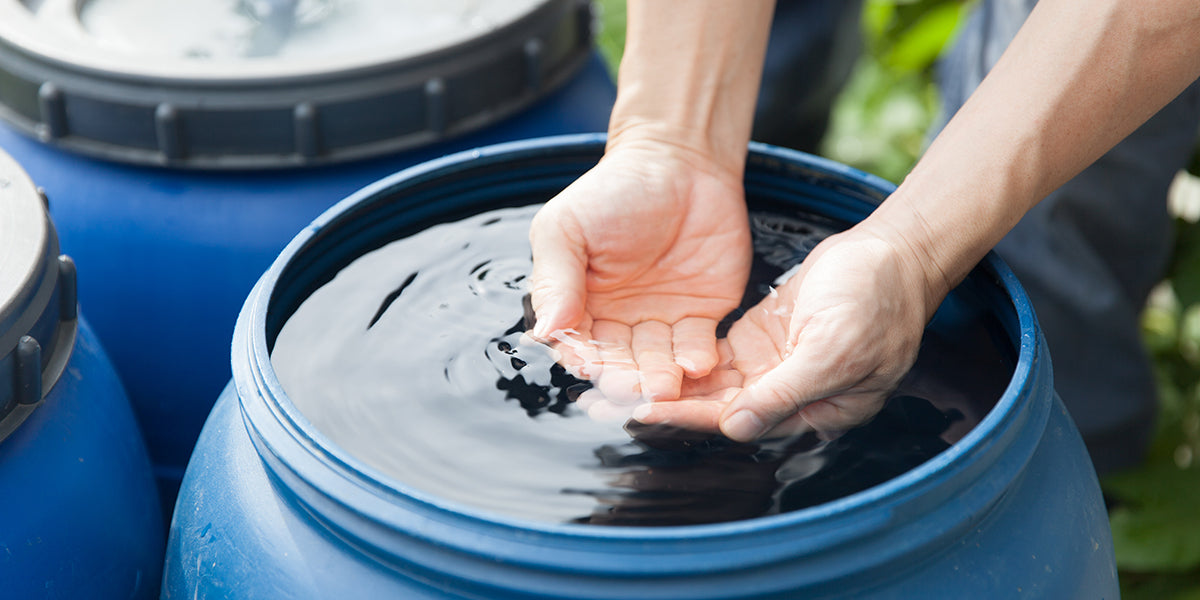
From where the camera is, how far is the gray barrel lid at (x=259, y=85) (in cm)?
141

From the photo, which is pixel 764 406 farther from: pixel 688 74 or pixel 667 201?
pixel 688 74

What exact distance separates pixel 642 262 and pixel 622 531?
710 mm

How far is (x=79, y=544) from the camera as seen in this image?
3.57 ft

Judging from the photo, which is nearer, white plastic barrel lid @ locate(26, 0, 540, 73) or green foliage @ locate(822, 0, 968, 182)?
white plastic barrel lid @ locate(26, 0, 540, 73)

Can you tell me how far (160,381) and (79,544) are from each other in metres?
0.43

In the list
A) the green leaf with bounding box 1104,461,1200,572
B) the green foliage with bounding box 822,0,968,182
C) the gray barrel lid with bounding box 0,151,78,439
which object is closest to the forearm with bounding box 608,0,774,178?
the gray barrel lid with bounding box 0,151,78,439

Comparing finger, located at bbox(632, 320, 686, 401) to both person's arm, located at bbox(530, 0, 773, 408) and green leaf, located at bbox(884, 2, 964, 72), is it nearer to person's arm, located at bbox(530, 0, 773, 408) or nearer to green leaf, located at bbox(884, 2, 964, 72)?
person's arm, located at bbox(530, 0, 773, 408)

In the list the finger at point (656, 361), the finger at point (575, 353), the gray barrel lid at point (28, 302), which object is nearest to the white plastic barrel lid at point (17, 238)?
the gray barrel lid at point (28, 302)

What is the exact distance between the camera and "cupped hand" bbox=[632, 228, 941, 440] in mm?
1069

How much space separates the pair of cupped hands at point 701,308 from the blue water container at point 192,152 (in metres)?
0.30

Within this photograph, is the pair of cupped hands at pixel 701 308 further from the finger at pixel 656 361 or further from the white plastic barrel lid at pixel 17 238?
the white plastic barrel lid at pixel 17 238

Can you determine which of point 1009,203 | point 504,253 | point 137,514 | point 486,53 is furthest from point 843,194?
point 137,514

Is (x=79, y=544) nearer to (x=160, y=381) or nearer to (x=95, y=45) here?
(x=160, y=381)

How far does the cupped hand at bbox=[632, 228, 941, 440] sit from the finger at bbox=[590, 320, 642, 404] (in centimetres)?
5
